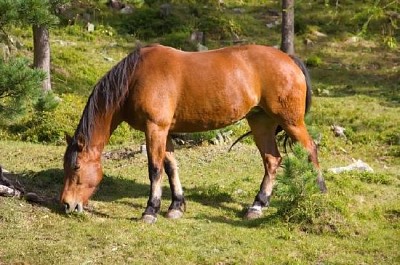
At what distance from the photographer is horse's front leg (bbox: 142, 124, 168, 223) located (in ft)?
24.6

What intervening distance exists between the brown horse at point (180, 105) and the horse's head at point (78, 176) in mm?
12

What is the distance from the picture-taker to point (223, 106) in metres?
8.01

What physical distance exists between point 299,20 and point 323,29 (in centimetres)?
97

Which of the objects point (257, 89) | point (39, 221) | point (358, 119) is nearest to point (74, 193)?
point (39, 221)

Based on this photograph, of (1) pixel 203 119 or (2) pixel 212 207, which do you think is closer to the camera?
(1) pixel 203 119

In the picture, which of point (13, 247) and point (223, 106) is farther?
point (223, 106)

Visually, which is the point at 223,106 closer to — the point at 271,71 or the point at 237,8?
the point at 271,71

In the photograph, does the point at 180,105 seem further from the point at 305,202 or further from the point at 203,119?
the point at 305,202

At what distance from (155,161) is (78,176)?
96 cm

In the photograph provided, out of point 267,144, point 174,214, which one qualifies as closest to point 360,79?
point 267,144

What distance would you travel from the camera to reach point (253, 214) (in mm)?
8039

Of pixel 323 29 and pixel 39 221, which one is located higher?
pixel 39 221

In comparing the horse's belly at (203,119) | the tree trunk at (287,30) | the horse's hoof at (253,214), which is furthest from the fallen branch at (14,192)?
the tree trunk at (287,30)

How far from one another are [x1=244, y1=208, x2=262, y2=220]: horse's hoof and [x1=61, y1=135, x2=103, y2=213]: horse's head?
2061mm
